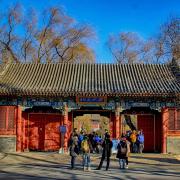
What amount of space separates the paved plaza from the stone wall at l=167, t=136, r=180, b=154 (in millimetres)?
2120

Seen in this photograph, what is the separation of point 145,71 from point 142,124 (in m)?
3.89

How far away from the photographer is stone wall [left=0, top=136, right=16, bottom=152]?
25094 mm

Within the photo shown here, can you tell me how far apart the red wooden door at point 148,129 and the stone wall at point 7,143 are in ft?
27.2

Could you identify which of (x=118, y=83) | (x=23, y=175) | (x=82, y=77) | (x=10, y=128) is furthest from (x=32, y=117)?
(x=23, y=175)

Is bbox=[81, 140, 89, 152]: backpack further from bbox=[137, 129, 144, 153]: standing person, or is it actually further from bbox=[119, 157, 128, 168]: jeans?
bbox=[137, 129, 144, 153]: standing person

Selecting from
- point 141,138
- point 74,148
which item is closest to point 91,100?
point 141,138

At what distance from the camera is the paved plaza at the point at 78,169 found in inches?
577

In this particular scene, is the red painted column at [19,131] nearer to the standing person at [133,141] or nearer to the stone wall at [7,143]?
the stone wall at [7,143]

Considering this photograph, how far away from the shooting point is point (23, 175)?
1467 centimetres

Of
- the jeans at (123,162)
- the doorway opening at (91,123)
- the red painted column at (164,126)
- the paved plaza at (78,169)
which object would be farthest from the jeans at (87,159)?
the doorway opening at (91,123)

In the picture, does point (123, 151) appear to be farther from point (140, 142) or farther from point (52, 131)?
point (52, 131)

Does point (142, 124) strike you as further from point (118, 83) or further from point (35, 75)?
point (35, 75)

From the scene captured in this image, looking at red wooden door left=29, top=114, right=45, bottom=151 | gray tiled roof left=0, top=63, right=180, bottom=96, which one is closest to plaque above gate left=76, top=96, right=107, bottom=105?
gray tiled roof left=0, top=63, right=180, bottom=96

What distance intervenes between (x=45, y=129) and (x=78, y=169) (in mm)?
10098
